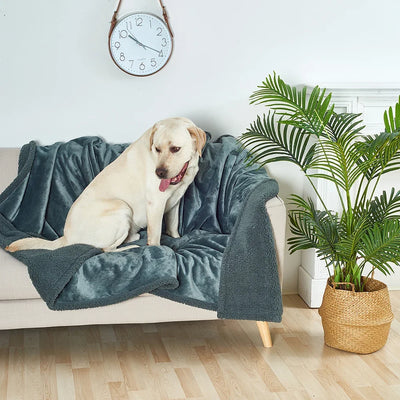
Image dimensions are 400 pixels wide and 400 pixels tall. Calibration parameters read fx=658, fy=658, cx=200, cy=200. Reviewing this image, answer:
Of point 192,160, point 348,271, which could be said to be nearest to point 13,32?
point 192,160

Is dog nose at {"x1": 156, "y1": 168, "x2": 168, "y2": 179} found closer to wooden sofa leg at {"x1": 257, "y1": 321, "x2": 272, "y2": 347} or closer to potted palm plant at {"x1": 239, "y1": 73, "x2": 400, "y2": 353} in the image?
potted palm plant at {"x1": 239, "y1": 73, "x2": 400, "y2": 353}

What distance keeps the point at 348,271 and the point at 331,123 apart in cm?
65

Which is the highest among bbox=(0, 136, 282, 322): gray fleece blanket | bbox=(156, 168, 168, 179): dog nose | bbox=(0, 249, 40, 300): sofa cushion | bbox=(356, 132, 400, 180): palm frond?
bbox=(356, 132, 400, 180): palm frond

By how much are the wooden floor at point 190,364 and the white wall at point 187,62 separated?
973 mm

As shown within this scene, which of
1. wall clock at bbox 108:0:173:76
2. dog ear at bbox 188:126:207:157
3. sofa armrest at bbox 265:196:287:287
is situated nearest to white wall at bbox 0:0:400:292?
wall clock at bbox 108:0:173:76

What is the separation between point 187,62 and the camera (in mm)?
3404

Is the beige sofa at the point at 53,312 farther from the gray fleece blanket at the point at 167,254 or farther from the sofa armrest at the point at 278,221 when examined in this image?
the sofa armrest at the point at 278,221

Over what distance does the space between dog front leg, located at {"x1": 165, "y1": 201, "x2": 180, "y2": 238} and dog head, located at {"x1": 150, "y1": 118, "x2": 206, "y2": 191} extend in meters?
0.26

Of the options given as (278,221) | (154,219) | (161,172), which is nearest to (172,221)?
(154,219)

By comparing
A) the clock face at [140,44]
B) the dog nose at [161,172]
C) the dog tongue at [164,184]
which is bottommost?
the dog tongue at [164,184]

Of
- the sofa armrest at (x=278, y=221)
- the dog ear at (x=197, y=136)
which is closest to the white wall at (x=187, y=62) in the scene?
the dog ear at (x=197, y=136)

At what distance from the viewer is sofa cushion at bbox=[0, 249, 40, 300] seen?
2574 millimetres

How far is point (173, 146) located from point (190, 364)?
92 centimetres

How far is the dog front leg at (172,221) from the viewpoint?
10.3ft
